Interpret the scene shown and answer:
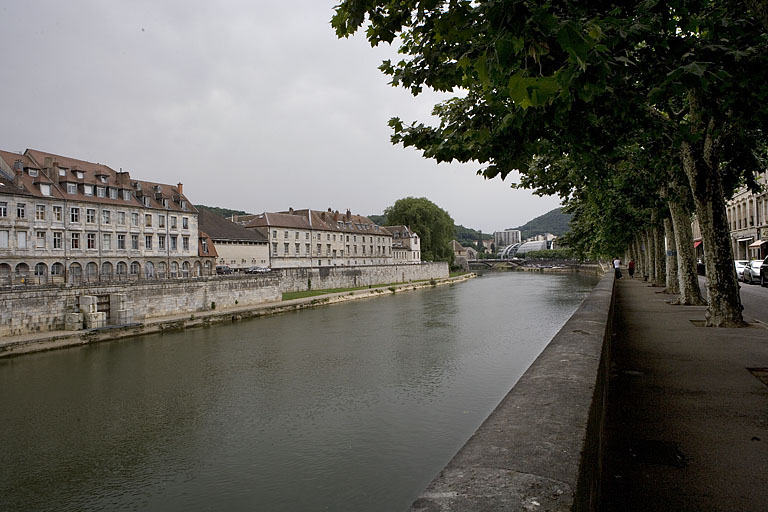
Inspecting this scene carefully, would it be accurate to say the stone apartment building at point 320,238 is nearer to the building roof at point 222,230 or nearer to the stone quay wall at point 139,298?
the building roof at point 222,230

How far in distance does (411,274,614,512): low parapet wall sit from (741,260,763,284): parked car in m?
24.6

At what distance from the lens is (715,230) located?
9.25 meters

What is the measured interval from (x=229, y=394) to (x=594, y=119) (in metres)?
10.0

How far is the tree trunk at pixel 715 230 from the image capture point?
9.12 metres

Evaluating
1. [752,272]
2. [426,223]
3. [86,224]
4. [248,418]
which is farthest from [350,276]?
[248,418]

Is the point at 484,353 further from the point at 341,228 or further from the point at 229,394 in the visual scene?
the point at 341,228

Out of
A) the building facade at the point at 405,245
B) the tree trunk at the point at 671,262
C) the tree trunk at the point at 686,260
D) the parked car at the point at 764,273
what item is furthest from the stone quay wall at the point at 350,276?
the parked car at the point at 764,273

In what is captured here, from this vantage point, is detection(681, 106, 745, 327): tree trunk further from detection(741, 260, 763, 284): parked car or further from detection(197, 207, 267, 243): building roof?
detection(197, 207, 267, 243): building roof

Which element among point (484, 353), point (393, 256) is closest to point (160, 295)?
point (484, 353)

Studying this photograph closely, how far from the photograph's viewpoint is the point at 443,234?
3118 inches

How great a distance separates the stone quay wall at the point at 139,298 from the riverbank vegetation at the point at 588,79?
1896 cm

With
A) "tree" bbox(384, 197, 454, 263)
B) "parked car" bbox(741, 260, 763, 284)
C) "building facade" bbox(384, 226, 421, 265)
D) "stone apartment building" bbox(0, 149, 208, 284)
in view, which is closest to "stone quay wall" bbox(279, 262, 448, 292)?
"stone apartment building" bbox(0, 149, 208, 284)

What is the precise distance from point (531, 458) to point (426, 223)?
75.6 metres

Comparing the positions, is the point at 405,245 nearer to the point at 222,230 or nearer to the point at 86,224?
the point at 222,230
